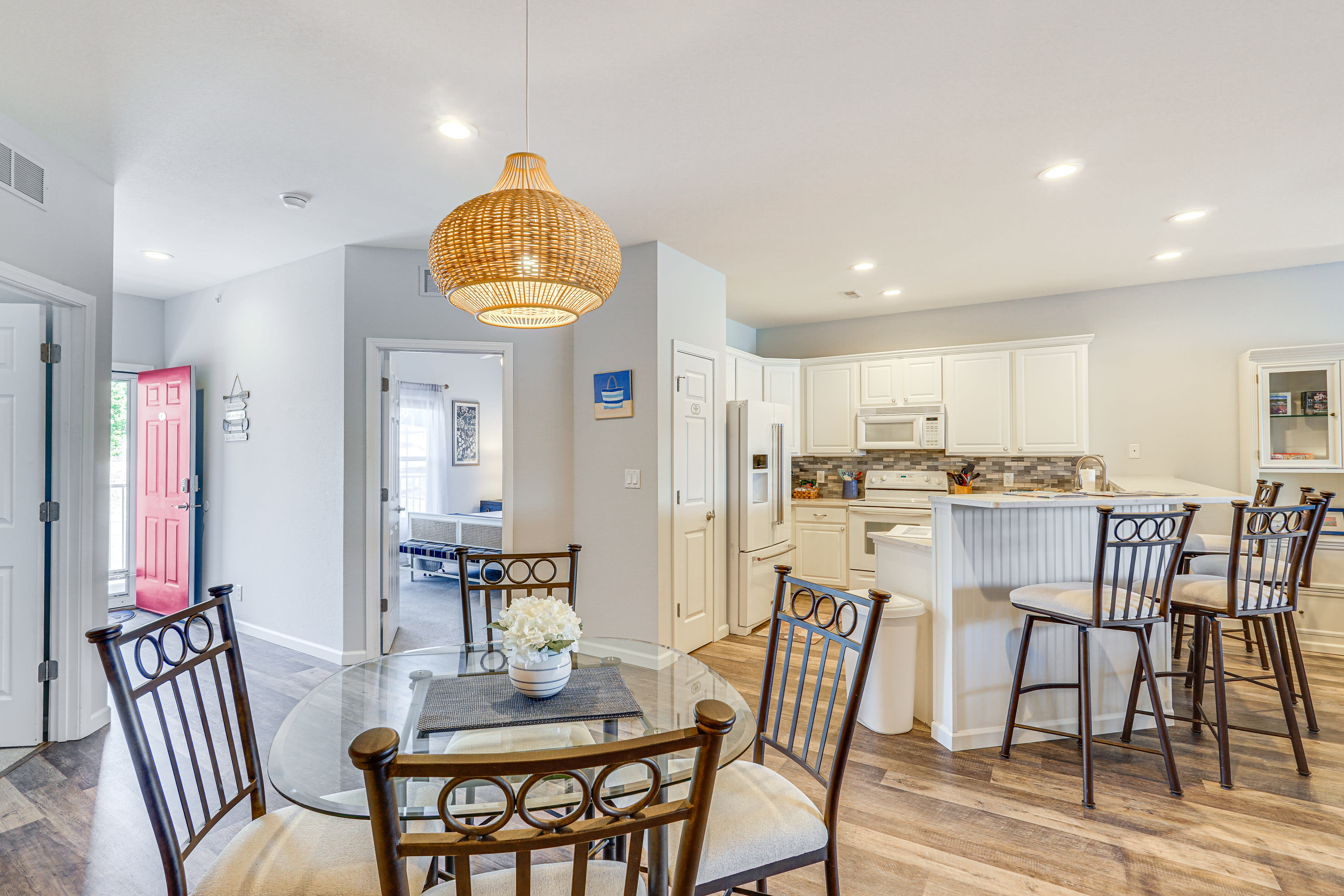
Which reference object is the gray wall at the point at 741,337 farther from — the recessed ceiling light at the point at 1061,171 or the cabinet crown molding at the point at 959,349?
the recessed ceiling light at the point at 1061,171

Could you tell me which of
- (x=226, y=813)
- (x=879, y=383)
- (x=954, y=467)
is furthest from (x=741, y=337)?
(x=226, y=813)

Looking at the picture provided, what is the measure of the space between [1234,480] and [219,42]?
616cm

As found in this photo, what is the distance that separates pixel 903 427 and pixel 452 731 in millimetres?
4917

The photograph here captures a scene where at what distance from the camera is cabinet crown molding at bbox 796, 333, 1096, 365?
4.98 metres

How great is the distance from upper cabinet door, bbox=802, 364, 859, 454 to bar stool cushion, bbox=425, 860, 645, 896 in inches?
200

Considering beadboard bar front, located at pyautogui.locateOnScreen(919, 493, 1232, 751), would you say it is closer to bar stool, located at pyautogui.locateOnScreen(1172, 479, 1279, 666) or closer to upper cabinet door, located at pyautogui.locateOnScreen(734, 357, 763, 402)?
bar stool, located at pyautogui.locateOnScreen(1172, 479, 1279, 666)

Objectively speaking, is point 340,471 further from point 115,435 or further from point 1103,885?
point 1103,885

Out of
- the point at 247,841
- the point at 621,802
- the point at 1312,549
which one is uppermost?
the point at 1312,549

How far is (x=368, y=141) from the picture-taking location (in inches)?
106

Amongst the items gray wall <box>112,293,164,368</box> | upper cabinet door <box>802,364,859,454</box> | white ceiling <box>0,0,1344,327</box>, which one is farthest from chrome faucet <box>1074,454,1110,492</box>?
gray wall <box>112,293,164,368</box>

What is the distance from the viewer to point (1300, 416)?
425 cm

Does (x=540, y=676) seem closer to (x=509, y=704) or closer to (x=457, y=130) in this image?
(x=509, y=704)

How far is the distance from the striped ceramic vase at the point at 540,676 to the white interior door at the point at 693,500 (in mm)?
2343

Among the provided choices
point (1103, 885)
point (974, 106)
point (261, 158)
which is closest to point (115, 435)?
point (261, 158)
